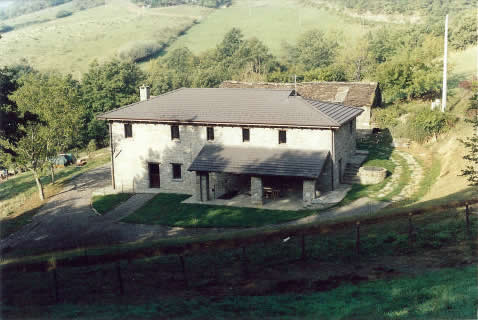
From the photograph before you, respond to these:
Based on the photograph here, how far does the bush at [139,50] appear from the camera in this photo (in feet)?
359

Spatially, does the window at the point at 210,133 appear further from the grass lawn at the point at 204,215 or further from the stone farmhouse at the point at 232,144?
the grass lawn at the point at 204,215

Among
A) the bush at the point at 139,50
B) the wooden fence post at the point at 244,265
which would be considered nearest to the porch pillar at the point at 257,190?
the wooden fence post at the point at 244,265

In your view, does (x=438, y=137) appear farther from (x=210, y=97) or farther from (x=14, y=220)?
(x=14, y=220)

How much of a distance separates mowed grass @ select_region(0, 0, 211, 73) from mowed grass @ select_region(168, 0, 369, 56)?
6.98m

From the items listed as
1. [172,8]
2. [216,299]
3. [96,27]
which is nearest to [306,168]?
[216,299]

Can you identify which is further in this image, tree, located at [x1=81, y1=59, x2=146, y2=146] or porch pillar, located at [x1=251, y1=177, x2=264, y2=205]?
tree, located at [x1=81, y1=59, x2=146, y2=146]

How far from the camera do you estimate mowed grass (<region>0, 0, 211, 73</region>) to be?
111m

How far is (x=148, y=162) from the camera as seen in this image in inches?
1336

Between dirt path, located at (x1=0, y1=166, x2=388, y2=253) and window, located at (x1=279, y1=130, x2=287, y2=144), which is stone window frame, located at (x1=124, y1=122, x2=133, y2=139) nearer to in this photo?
dirt path, located at (x1=0, y1=166, x2=388, y2=253)

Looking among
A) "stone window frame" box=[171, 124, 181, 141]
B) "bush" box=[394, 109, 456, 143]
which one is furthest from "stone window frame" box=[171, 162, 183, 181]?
"bush" box=[394, 109, 456, 143]

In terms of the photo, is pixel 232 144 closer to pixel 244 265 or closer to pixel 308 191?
pixel 308 191

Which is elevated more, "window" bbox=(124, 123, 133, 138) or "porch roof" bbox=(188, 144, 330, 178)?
"window" bbox=(124, 123, 133, 138)

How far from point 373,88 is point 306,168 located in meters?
24.7

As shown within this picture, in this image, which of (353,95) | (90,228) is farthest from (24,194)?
(353,95)
